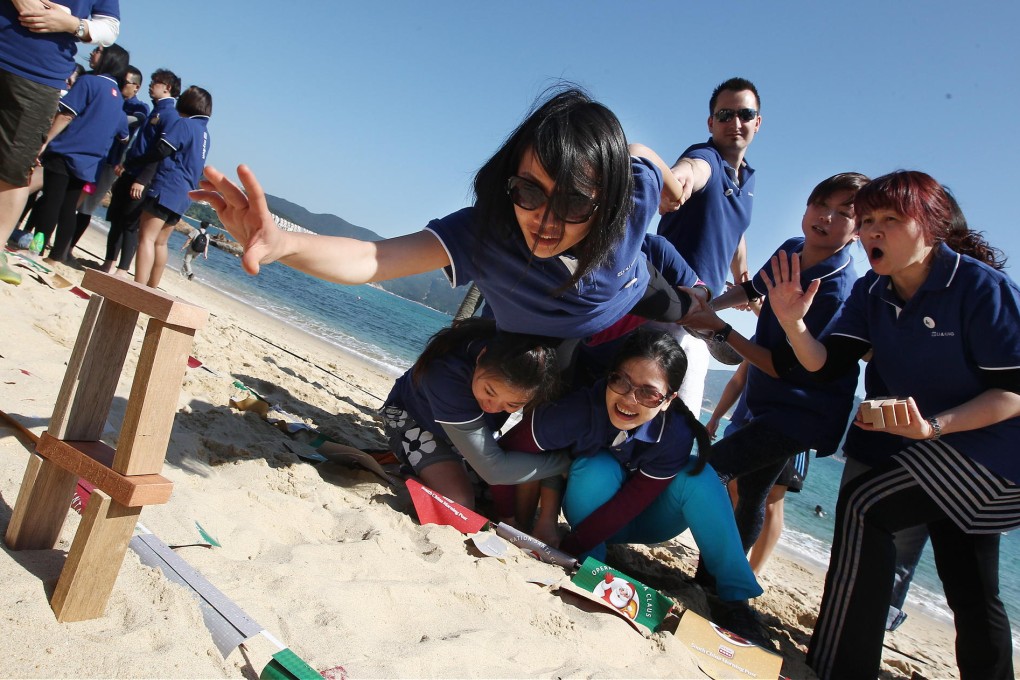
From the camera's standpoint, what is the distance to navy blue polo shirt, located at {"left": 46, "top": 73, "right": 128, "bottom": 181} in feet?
17.6

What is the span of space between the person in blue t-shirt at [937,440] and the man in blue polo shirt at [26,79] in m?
3.48

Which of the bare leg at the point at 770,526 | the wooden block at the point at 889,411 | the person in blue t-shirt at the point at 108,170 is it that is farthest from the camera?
the person in blue t-shirt at the point at 108,170

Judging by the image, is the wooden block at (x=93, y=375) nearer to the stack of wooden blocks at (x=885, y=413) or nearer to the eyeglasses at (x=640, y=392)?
the eyeglasses at (x=640, y=392)

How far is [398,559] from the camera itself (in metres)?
2.29

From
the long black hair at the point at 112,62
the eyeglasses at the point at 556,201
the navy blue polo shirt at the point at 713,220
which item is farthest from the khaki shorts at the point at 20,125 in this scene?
the long black hair at the point at 112,62

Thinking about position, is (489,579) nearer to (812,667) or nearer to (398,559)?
(398,559)

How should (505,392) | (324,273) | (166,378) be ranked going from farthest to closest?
(505,392)
(324,273)
(166,378)

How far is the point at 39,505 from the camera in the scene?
1.55m

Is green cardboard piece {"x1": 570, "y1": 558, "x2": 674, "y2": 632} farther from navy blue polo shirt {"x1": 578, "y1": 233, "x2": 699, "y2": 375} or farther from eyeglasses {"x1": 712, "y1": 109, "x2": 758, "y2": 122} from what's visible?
eyeglasses {"x1": 712, "y1": 109, "x2": 758, "y2": 122}

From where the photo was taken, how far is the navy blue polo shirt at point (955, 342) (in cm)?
233

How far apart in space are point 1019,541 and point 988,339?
20509 mm

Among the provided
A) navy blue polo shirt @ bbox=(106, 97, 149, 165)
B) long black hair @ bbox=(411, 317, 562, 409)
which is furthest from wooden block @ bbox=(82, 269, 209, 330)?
navy blue polo shirt @ bbox=(106, 97, 149, 165)

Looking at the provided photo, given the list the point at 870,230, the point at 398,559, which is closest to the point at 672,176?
the point at 870,230

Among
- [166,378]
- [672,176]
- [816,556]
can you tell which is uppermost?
[672,176]
